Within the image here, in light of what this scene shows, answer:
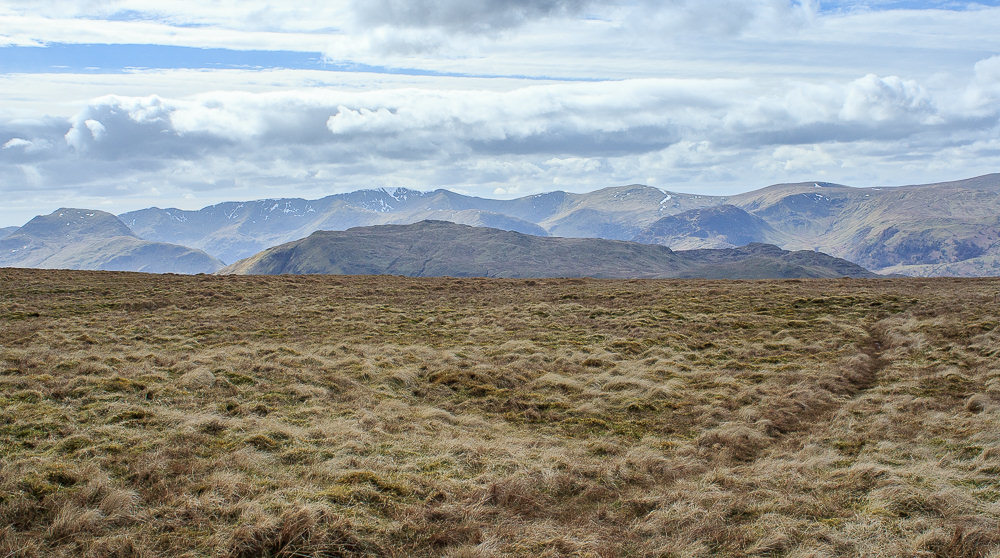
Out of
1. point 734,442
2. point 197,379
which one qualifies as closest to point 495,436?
point 734,442

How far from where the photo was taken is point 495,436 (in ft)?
49.6

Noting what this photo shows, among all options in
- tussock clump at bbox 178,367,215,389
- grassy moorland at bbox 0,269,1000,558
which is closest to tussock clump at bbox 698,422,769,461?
grassy moorland at bbox 0,269,1000,558

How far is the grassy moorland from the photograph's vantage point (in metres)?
9.23

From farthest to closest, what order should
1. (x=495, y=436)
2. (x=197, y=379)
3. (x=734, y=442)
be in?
1. (x=197, y=379)
2. (x=495, y=436)
3. (x=734, y=442)

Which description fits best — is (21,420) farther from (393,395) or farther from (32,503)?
(393,395)

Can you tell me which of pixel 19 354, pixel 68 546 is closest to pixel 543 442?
pixel 68 546

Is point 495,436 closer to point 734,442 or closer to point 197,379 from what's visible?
point 734,442

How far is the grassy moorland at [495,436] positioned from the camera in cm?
923

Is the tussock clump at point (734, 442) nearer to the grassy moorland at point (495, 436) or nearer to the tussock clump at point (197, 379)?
the grassy moorland at point (495, 436)

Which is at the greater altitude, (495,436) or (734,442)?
(495,436)

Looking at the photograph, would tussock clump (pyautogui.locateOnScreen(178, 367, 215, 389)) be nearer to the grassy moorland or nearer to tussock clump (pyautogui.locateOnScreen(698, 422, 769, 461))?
the grassy moorland

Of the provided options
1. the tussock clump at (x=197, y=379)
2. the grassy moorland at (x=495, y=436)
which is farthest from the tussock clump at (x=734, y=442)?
the tussock clump at (x=197, y=379)

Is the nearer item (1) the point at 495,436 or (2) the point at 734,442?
(2) the point at 734,442

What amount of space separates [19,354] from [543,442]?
19.2 metres
